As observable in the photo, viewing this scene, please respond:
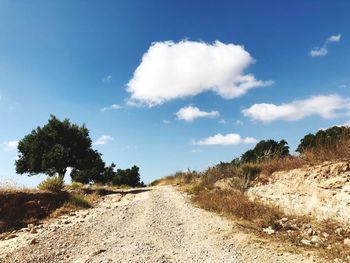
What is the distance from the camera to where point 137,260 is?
8.13 metres

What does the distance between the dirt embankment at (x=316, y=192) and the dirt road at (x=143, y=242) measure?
99.3 inches

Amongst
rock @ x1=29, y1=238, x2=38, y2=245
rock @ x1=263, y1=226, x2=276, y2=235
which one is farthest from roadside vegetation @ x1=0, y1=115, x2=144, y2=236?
rock @ x1=263, y1=226, x2=276, y2=235

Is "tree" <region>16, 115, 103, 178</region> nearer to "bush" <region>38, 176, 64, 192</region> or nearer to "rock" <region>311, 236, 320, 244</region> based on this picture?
"bush" <region>38, 176, 64, 192</region>

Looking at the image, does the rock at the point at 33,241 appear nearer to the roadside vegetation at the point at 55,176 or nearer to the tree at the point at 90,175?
the roadside vegetation at the point at 55,176

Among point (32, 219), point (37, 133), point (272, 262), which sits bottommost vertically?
point (272, 262)

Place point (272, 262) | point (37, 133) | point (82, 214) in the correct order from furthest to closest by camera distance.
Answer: point (37, 133) < point (82, 214) < point (272, 262)

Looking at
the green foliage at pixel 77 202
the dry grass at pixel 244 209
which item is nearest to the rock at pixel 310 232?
the dry grass at pixel 244 209

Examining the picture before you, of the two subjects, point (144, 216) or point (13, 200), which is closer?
point (144, 216)

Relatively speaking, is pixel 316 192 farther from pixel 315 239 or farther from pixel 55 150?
pixel 55 150

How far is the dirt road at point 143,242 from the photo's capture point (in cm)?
838

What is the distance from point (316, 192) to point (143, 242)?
6.00m

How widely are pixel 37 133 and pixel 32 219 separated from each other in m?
17.1

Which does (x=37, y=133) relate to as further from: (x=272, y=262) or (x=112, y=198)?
(x=272, y=262)

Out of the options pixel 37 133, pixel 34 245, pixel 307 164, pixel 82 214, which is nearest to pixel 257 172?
pixel 307 164
